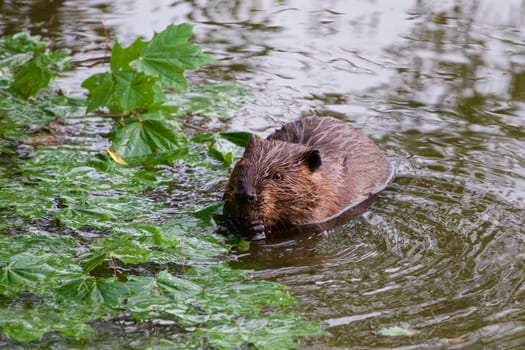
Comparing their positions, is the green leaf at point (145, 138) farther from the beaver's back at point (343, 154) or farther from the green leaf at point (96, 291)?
the green leaf at point (96, 291)

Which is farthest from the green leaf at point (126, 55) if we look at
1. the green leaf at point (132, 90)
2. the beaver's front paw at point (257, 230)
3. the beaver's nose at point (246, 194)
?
the beaver's front paw at point (257, 230)

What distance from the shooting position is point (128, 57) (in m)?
5.97

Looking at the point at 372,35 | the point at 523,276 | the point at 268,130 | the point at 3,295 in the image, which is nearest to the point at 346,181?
the point at 268,130

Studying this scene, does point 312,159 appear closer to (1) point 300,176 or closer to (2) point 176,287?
(1) point 300,176

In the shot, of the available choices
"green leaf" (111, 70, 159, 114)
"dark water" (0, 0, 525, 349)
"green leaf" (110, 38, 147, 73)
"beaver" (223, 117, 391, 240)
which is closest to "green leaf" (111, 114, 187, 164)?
"green leaf" (111, 70, 159, 114)

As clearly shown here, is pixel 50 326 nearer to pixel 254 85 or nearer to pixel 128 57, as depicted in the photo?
pixel 128 57

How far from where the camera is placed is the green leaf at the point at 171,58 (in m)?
5.86

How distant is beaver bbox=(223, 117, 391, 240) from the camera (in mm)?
5465

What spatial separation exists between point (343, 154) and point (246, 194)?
1028mm

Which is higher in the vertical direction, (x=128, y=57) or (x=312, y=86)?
(x=128, y=57)

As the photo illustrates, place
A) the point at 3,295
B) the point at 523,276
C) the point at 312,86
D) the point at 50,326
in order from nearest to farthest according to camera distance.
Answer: the point at 50,326, the point at 3,295, the point at 523,276, the point at 312,86

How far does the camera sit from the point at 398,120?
23.2 feet

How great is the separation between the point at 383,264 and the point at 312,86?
2923mm

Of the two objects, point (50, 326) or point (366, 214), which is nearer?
point (50, 326)
